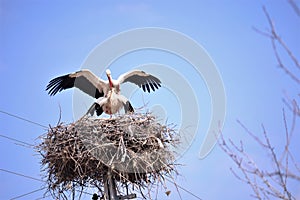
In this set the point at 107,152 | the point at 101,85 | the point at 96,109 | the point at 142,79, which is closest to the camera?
the point at 107,152

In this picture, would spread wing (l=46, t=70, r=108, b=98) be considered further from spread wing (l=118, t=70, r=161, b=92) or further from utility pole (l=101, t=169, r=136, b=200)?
utility pole (l=101, t=169, r=136, b=200)

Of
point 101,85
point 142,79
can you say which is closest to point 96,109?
point 101,85

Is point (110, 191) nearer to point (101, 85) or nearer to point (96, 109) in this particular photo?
point (96, 109)

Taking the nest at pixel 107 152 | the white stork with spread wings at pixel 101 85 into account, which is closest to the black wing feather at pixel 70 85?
the white stork with spread wings at pixel 101 85

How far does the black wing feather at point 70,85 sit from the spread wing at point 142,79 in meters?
0.48

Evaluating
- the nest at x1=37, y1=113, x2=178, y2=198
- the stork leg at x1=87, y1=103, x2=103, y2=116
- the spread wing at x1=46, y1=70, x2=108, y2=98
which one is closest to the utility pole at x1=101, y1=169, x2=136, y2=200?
the nest at x1=37, y1=113, x2=178, y2=198

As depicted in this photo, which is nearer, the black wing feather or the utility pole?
the utility pole

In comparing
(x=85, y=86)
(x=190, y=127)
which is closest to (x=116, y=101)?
(x=85, y=86)

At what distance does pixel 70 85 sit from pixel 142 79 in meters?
1.24

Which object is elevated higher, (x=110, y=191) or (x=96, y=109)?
(x=96, y=109)

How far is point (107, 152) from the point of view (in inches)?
193

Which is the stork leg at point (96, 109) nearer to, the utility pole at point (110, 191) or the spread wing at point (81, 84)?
the spread wing at point (81, 84)

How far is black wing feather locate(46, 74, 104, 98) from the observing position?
304 inches

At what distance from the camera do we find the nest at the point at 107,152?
192 inches
